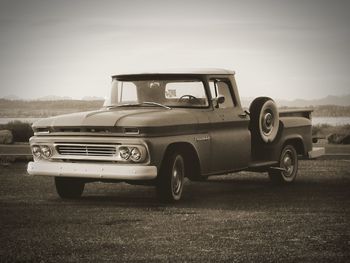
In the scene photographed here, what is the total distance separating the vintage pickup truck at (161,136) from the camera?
33.8 ft

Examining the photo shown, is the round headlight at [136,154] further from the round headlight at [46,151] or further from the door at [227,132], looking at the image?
the door at [227,132]

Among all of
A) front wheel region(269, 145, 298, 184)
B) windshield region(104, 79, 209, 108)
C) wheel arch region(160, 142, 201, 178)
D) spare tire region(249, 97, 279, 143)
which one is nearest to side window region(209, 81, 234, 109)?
windshield region(104, 79, 209, 108)

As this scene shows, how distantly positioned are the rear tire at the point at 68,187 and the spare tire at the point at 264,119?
2959 mm

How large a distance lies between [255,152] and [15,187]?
4.04m

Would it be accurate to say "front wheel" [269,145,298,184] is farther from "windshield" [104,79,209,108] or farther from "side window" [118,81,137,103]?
"side window" [118,81,137,103]

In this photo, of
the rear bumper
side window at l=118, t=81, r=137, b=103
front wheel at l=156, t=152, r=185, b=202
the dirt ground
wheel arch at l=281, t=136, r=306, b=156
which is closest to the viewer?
the dirt ground

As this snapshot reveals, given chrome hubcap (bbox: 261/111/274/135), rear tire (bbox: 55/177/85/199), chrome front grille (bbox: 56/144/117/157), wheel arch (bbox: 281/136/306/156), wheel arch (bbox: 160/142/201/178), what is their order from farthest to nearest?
wheel arch (bbox: 281/136/306/156), chrome hubcap (bbox: 261/111/274/135), rear tire (bbox: 55/177/85/199), wheel arch (bbox: 160/142/201/178), chrome front grille (bbox: 56/144/117/157)

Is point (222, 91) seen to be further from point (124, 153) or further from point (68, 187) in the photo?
point (68, 187)

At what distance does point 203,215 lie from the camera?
988 centimetres

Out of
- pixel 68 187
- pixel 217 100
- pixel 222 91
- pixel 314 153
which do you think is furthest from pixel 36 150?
pixel 314 153

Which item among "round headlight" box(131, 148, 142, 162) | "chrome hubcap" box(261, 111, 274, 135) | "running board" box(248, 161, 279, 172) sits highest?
"chrome hubcap" box(261, 111, 274, 135)

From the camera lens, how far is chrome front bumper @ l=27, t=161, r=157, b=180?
10.2 metres

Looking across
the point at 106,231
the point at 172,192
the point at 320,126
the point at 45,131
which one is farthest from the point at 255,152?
the point at 320,126

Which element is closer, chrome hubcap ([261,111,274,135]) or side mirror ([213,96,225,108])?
side mirror ([213,96,225,108])
